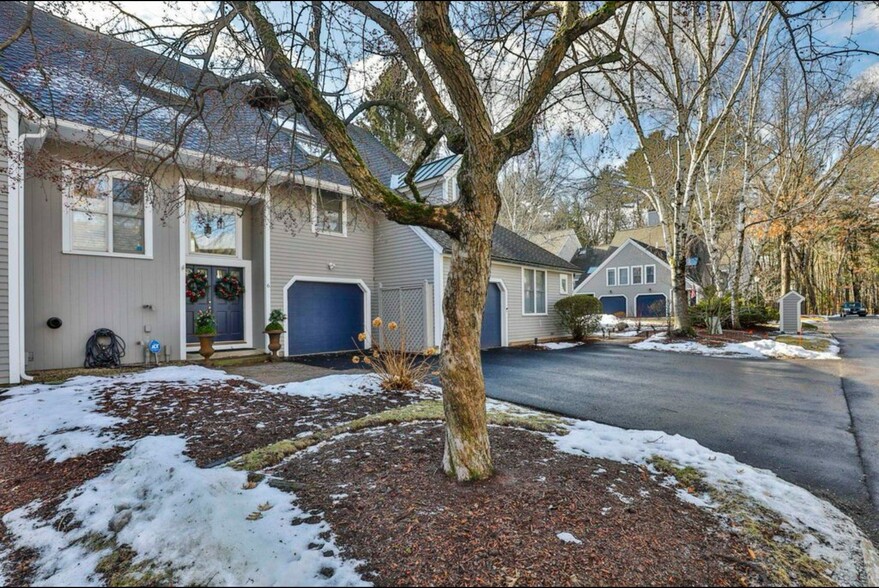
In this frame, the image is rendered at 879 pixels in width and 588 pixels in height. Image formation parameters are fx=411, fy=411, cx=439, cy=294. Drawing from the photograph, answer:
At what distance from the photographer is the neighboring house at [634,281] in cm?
2667

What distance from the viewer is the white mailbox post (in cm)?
1499

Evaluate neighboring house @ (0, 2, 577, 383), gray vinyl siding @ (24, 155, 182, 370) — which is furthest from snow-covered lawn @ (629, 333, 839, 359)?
gray vinyl siding @ (24, 155, 182, 370)

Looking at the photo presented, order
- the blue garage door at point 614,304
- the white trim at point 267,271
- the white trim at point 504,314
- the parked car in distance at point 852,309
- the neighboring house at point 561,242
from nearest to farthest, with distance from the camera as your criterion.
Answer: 1. the white trim at point 267,271
2. the white trim at point 504,314
3. the blue garage door at point 614,304
4. the neighboring house at point 561,242
5. the parked car in distance at point 852,309

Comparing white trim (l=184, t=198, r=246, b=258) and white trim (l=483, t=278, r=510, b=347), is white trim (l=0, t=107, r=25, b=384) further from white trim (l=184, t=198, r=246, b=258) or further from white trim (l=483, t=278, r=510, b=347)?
white trim (l=483, t=278, r=510, b=347)

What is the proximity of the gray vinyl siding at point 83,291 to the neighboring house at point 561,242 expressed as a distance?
83.4ft

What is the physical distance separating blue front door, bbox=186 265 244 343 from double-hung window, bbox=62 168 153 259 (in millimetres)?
1279

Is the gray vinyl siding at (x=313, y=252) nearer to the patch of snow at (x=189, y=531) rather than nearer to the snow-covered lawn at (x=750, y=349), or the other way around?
the patch of snow at (x=189, y=531)

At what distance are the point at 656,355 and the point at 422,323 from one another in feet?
21.0

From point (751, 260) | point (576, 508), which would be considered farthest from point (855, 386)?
point (751, 260)

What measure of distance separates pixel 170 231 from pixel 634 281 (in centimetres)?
2750

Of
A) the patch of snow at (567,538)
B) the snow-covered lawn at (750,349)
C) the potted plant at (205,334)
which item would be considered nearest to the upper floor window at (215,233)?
the potted plant at (205,334)

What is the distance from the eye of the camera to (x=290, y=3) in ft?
11.5

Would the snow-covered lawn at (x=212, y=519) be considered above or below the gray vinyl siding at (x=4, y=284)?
below

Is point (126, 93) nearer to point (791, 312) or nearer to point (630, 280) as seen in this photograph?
point (791, 312)
